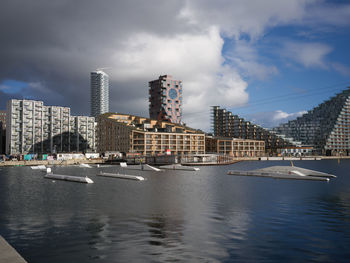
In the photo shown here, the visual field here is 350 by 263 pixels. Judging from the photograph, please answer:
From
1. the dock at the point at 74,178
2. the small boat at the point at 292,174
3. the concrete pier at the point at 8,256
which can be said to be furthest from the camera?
the small boat at the point at 292,174

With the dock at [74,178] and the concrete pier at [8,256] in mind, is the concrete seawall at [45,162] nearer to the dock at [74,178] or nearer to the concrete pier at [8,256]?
the dock at [74,178]

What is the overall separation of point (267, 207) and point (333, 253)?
1891cm

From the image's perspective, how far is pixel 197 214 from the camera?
35.7m

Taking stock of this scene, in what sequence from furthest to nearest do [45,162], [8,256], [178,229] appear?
[45,162] < [178,229] < [8,256]

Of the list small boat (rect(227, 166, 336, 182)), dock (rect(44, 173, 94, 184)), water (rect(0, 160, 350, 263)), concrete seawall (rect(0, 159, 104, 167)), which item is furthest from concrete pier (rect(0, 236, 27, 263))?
concrete seawall (rect(0, 159, 104, 167))

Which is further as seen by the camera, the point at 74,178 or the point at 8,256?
the point at 74,178

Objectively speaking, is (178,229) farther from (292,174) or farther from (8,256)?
(292,174)

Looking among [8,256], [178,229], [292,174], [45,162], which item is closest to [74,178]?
[178,229]

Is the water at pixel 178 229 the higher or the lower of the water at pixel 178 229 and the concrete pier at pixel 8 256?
the lower

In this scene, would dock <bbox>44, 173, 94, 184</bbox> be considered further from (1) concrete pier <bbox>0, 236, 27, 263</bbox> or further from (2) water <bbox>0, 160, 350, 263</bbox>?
(1) concrete pier <bbox>0, 236, 27, 263</bbox>

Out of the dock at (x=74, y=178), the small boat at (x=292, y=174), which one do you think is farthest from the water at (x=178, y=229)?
the small boat at (x=292, y=174)

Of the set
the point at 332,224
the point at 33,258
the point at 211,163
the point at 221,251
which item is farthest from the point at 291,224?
the point at 211,163

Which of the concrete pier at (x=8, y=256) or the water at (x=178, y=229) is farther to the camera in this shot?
the water at (x=178, y=229)

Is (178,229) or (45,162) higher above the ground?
(178,229)
